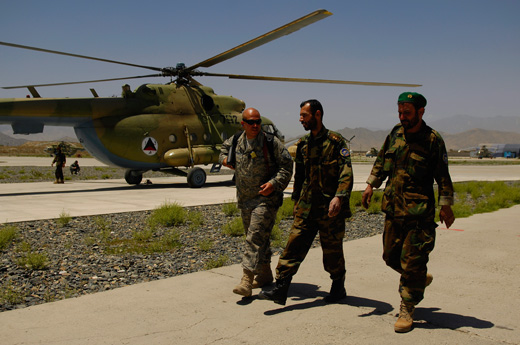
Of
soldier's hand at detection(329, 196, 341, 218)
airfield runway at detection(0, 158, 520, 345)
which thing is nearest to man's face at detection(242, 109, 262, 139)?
soldier's hand at detection(329, 196, 341, 218)

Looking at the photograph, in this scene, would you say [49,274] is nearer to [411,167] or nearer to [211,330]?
[211,330]

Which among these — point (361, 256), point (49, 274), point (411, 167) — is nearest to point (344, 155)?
point (411, 167)

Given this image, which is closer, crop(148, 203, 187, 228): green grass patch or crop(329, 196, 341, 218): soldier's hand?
crop(329, 196, 341, 218): soldier's hand

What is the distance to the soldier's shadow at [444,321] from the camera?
12.9 feet

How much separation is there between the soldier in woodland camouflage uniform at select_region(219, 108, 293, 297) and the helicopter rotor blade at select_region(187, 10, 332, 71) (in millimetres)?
6284

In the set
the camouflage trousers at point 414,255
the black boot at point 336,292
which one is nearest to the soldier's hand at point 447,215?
the camouflage trousers at point 414,255

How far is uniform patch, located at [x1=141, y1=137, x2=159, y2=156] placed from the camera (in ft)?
53.3

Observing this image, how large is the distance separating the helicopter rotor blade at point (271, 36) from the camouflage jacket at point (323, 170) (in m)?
6.51

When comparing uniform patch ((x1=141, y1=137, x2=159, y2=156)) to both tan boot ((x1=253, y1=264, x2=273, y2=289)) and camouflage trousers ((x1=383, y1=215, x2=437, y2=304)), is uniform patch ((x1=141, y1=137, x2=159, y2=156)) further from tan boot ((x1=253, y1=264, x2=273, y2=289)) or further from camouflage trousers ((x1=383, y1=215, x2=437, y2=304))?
camouflage trousers ((x1=383, y1=215, x2=437, y2=304))

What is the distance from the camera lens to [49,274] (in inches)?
225

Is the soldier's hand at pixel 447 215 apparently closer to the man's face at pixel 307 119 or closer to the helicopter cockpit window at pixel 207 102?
the man's face at pixel 307 119

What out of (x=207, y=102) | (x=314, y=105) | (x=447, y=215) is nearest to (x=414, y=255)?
(x=447, y=215)

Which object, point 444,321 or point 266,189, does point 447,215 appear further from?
point 266,189

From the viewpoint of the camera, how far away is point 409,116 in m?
4.11
